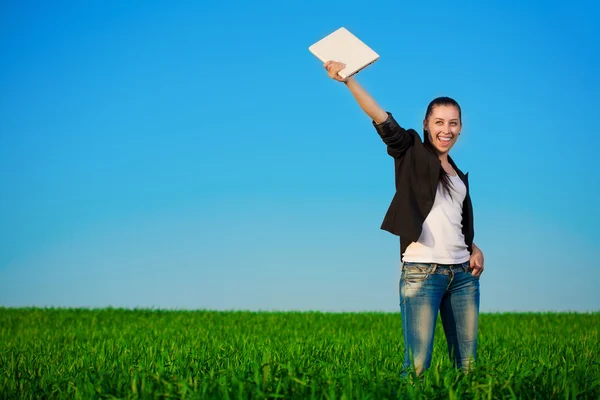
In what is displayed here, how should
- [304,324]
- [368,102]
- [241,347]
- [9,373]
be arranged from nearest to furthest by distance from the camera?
[368,102], [9,373], [241,347], [304,324]

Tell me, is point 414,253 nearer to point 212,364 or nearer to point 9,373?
point 212,364

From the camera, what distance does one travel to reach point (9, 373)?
6137 mm

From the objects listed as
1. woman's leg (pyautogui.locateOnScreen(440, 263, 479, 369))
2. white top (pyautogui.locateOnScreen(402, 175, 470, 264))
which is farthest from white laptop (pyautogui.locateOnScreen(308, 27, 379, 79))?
woman's leg (pyautogui.locateOnScreen(440, 263, 479, 369))

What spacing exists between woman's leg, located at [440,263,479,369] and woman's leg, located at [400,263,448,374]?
16 cm

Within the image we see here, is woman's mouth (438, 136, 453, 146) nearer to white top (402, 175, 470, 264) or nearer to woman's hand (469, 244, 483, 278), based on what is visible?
white top (402, 175, 470, 264)

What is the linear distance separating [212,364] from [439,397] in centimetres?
275

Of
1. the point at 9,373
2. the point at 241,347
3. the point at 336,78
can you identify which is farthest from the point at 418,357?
the point at 241,347

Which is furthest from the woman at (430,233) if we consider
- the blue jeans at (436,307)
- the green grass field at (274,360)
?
the green grass field at (274,360)

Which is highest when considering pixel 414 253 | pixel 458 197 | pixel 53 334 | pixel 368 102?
pixel 368 102

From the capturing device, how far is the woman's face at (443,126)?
4875 mm

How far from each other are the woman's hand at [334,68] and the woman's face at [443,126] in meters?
0.75

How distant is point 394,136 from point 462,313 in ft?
4.36

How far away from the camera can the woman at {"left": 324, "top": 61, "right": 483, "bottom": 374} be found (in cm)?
457

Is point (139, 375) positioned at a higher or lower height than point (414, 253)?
lower
